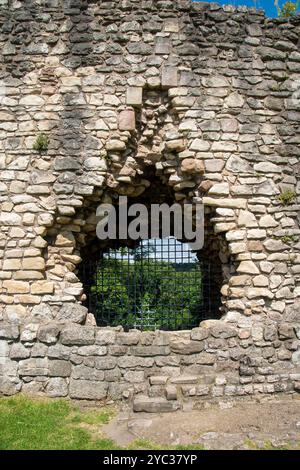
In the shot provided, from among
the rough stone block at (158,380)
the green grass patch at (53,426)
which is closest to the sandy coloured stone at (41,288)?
the green grass patch at (53,426)

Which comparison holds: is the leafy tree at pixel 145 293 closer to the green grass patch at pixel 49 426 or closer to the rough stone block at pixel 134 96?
the green grass patch at pixel 49 426

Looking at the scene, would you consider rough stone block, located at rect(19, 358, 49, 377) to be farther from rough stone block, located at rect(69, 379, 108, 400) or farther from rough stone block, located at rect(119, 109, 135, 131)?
rough stone block, located at rect(119, 109, 135, 131)

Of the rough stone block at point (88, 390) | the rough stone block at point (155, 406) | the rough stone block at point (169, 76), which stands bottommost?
the rough stone block at point (155, 406)

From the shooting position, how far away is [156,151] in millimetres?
5512

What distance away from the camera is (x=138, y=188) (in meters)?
5.85

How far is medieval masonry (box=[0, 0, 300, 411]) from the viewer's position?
504 centimetres

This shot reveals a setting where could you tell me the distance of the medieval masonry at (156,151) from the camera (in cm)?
504

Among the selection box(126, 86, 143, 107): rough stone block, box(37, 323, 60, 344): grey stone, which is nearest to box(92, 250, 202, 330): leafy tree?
box(37, 323, 60, 344): grey stone

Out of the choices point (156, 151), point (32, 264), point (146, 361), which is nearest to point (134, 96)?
point (156, 151)

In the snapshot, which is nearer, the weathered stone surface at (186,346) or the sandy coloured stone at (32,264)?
the weathered stone surface at (186,346)

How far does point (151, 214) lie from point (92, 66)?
8.65 feet

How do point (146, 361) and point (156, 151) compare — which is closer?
point (146, 361)

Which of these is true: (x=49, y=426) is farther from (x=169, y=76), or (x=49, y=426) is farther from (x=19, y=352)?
(x=169, y=76)
